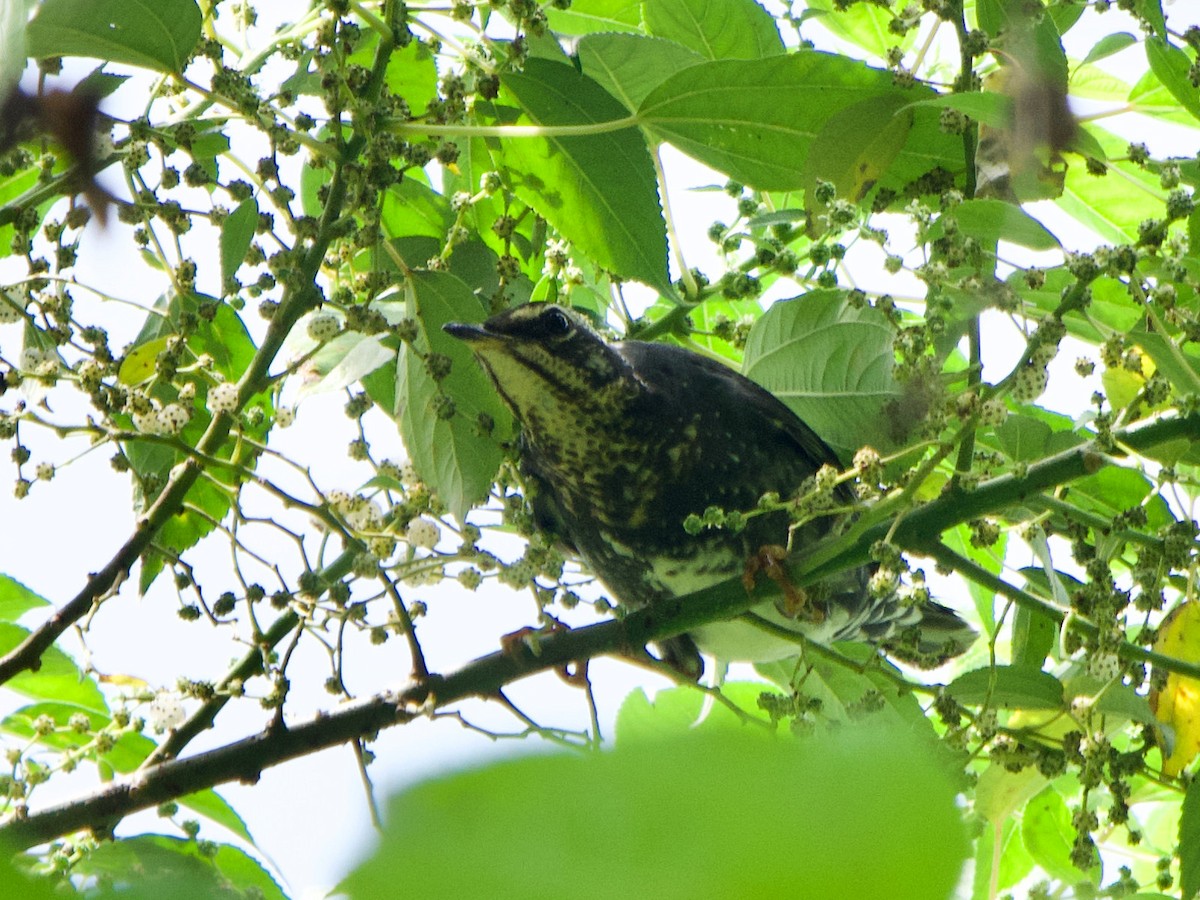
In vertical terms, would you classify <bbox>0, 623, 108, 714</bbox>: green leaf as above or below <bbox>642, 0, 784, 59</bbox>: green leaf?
below

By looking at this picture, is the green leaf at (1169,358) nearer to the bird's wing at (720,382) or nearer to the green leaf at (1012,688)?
the green leaf at (1012,688)

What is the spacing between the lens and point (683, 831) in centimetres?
33

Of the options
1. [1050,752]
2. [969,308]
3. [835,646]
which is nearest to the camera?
[969,308]

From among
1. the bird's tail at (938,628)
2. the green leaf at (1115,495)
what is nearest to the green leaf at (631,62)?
the green leaf at (1115,495)

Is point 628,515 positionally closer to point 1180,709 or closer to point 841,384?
point 841,384

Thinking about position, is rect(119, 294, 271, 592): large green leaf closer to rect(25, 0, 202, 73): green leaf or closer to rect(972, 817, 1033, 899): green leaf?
rect(25, 0, 202, 73): green leaf

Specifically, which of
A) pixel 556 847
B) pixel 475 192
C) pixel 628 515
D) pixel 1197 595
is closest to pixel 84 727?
pixel 475 192

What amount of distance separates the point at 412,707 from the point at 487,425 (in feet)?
1.37

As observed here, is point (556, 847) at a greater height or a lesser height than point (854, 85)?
lesser

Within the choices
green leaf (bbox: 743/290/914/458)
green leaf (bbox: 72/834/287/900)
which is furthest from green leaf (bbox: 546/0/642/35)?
green leaf (bbox: 72/834/287/900)

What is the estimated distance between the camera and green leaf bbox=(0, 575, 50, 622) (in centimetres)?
233

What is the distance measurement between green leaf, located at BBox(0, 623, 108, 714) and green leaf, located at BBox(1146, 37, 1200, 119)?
191 centimetres

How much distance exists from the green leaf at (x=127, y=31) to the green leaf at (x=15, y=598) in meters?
1.04

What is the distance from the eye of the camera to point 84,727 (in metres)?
1.98
